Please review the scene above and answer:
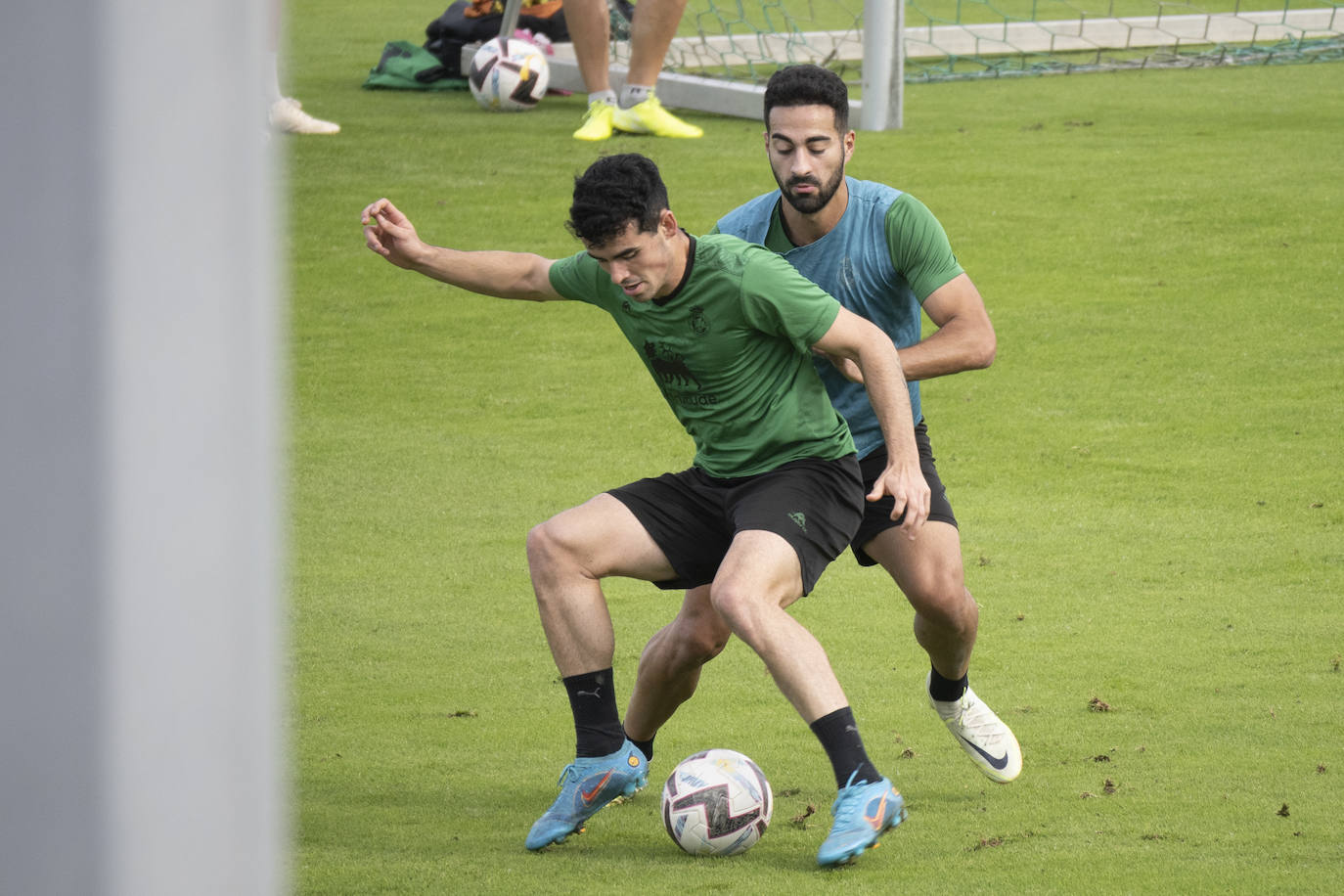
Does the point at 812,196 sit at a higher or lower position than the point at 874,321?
higher

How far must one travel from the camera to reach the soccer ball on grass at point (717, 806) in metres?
3.63

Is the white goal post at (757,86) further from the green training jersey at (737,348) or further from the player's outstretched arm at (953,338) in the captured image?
the green training jersey at (737,348)

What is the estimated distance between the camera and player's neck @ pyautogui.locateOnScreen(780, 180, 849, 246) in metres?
4.28

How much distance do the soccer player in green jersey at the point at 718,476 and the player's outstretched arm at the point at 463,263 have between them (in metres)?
0.11

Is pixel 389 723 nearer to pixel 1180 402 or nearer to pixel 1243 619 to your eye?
pixel 1243 619

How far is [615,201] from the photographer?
3.67 m

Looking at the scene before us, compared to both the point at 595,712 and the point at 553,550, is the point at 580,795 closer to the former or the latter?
the point at 595,712

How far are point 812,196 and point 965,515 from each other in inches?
107

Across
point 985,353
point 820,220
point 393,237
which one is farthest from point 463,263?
point 985,353

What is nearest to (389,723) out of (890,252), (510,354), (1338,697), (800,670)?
(800,670)

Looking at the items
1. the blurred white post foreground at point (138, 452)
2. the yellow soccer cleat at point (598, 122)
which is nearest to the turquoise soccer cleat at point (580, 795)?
the blurred white post foreground at point (138, 452)

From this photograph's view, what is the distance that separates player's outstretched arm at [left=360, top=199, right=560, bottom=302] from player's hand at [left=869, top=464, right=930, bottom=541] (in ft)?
3.48

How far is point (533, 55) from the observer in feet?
42.3

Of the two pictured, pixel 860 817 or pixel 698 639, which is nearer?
pixel 860 817
